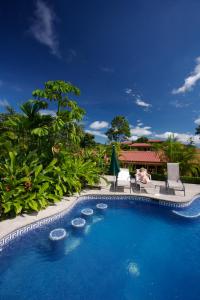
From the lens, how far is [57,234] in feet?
17.7

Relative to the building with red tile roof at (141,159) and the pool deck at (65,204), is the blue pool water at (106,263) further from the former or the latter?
the building with red tile roof at (141,159)

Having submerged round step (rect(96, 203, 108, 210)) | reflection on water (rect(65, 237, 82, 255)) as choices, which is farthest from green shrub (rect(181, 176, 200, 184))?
reflection on water (rect(65, 237, 82, 255))

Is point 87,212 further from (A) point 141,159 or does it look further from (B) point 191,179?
(A) point 141,159

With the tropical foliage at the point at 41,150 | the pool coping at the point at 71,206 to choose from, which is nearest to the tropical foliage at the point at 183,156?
the pool coping at the point at 71,206

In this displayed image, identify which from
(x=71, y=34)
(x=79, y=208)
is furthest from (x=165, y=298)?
(x=71, y=34)

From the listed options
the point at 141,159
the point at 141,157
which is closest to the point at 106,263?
the point at 141,159

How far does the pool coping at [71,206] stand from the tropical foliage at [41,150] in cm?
57

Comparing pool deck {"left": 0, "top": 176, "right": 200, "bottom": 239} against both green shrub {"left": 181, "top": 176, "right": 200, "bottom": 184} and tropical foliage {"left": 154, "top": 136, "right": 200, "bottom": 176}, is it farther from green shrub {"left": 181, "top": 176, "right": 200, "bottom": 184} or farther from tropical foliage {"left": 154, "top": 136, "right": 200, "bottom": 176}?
tropical foliage {"left": 154, "top": 136, "right": 200, "bottom": 176}

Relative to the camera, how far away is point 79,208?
7816mm

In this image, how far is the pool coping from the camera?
4.80 meters

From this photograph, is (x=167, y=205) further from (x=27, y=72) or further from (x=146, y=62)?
(x=27, y=72)

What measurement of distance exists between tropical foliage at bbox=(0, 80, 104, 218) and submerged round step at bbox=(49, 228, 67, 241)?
3.70ft

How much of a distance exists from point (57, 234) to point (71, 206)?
2.04 metres

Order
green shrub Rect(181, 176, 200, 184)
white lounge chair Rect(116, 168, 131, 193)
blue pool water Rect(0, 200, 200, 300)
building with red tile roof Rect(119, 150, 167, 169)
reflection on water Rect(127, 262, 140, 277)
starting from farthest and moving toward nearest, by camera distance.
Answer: building with red tile roof Rect(119, 150, 167, 169)
green shrub Rect(181, 176, 200, 184)
white lounge chair Rect(116, 168, 131, 193)
reflection on water Rect(127, 262, 140, 277)
blue pool water Rect(0, 200, 200, 300)
